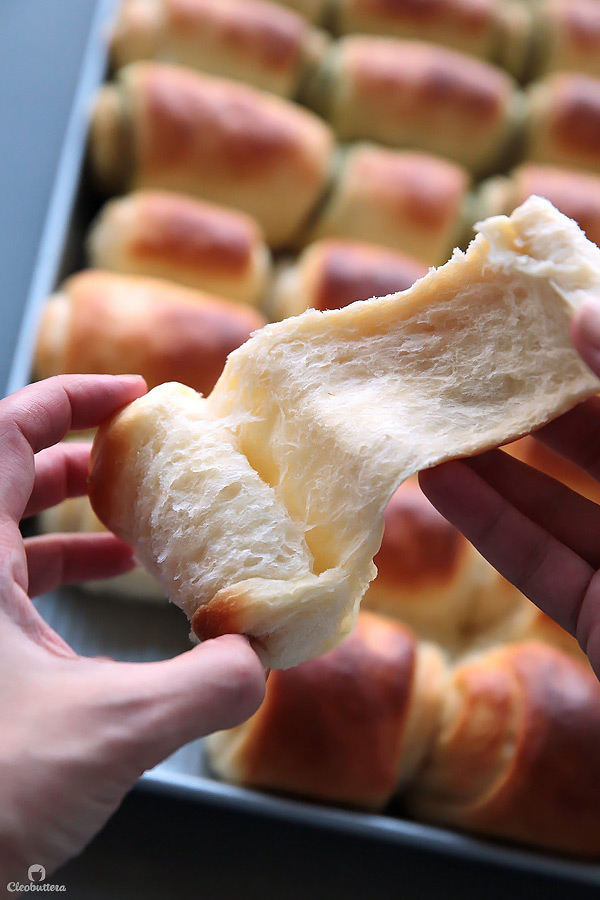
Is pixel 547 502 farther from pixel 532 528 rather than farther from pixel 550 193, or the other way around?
pixel 550 193

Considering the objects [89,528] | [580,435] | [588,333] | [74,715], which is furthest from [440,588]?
[74,715]

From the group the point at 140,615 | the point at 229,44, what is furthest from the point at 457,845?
the point at 229,44

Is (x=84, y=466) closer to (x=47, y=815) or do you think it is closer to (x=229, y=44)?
(x=47, y=815)

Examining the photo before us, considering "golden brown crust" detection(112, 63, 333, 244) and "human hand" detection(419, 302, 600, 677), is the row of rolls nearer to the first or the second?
"golden brown crust" detection(112, 63, 333, 244)

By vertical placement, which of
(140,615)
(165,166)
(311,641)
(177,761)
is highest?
(165,166)

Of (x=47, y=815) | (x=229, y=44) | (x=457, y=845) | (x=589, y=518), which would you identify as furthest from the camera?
(x=229, y=44)

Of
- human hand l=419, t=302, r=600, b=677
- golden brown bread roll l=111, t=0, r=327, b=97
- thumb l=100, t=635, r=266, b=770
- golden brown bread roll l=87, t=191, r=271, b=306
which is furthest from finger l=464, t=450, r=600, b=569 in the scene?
golden brown bread roll l=111, t=0, r=327, b=97

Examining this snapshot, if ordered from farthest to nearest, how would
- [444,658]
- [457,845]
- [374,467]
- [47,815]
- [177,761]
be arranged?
[444,658], [177,761], [457,845], [374,467], [47,815]

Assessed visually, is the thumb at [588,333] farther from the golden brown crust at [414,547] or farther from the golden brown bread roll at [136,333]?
the golden brown bread roll at [136,333]
